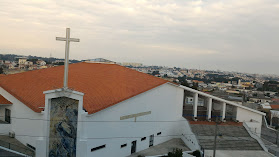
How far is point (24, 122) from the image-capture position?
669 inches

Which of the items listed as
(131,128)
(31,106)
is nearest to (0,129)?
(31,106)

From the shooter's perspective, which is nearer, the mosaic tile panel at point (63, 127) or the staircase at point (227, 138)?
the mosaic tile panel at point (63, 127)

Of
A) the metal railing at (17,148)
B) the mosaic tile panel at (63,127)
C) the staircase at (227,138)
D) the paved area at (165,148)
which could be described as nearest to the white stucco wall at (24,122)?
the metal railing at (17,148)

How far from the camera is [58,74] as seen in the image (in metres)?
22.2

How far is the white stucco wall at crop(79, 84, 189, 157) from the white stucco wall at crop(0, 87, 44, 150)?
3316 mm

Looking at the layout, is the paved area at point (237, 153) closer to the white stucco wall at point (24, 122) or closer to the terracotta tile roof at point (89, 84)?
the terracotta tile roof at point (89, 84)

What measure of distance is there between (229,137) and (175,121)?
5.47m

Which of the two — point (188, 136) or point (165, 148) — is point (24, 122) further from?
point (188, 136)

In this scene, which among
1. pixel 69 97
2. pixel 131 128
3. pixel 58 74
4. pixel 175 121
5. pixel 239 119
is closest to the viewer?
pixel 69 97

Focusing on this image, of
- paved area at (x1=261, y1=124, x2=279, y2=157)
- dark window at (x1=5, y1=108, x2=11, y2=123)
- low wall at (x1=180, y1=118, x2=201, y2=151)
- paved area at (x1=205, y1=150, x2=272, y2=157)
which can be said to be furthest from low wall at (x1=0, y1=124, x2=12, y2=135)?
paved area at (x1=261, y1=124, x2=279, y2=157)

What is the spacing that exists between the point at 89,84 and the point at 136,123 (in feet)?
16.3

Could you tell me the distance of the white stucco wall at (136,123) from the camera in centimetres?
1573

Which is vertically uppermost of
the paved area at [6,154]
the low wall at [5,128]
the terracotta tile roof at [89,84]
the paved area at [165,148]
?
the terracotta tile roof at [89,84]

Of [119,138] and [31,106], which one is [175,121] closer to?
[119,138]
